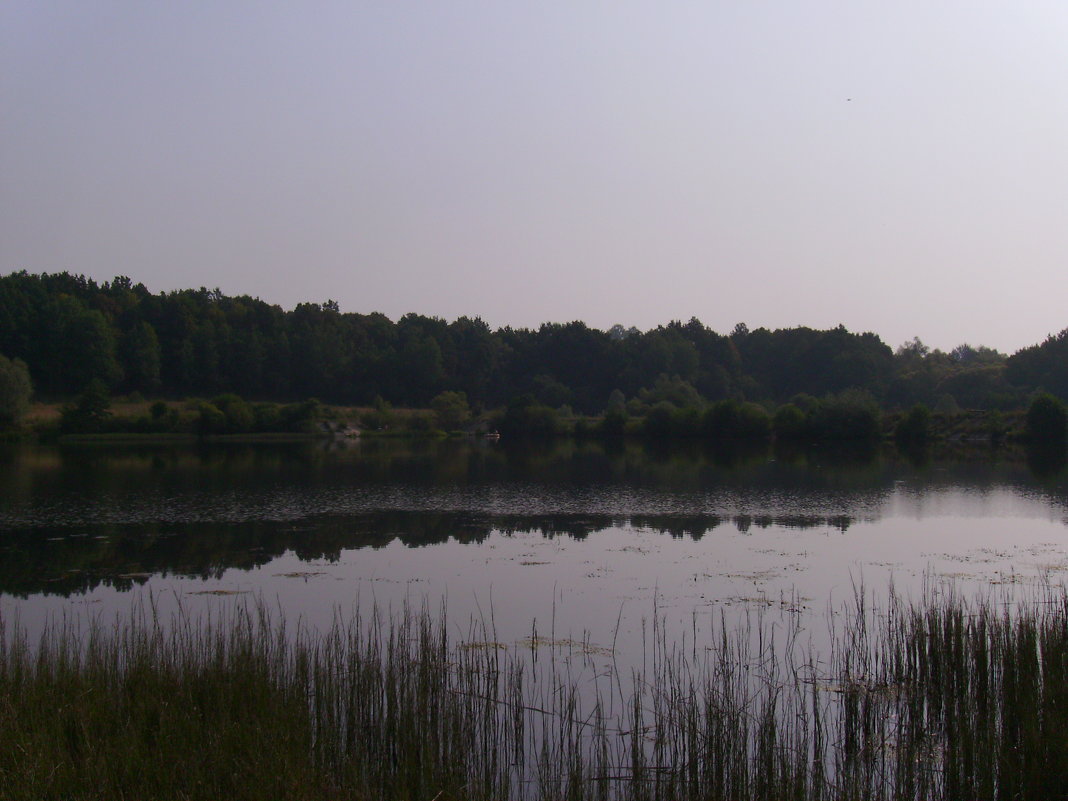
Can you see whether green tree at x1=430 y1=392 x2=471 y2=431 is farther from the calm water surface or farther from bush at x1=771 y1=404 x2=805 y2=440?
the calm water surface

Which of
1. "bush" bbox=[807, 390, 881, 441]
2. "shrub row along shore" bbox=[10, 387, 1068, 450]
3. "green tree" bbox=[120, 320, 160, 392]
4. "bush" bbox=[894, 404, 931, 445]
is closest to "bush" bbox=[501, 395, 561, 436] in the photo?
"shrub row along shore" bbox=[10, 387, 1068, 450]

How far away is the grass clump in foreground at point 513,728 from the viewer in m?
6.53

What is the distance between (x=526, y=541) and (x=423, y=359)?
96.0m

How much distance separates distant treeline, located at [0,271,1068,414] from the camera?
96.8 meters

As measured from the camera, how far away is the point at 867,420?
7469 centimetres

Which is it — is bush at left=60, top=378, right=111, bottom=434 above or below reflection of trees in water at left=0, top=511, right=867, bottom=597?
above

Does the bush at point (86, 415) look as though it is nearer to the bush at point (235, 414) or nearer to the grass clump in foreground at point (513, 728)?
the bush at point (235, 414)

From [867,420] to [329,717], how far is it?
73.3 metres

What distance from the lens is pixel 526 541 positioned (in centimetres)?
2234

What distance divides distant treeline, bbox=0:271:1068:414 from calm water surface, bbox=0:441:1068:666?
5962 centimetres

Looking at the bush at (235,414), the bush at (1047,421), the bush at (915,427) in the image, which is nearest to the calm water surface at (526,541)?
the bush at (1047,421)

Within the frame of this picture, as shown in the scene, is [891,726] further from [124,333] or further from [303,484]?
[124,333]

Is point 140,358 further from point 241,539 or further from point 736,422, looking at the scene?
point 241,539

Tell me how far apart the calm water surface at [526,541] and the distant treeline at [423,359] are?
59.6 meters
